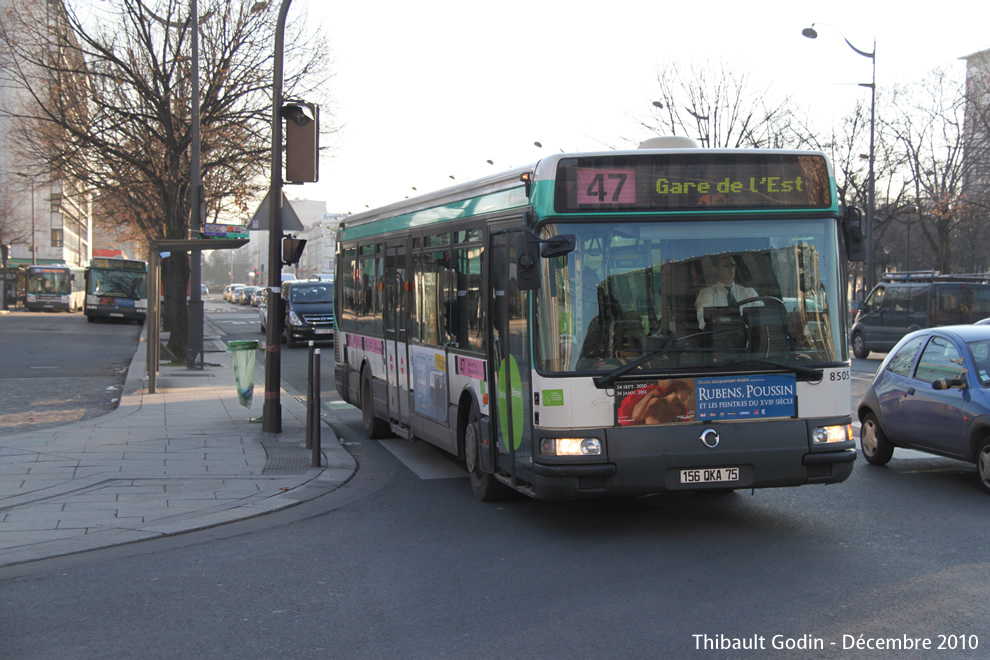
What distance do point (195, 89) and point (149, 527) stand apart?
57.4ft

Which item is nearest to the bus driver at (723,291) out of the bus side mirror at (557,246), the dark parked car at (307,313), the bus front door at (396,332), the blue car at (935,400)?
the bus side mirror at (557,246)

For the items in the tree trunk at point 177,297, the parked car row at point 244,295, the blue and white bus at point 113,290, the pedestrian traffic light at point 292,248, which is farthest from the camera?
the parked car row at point 244,295

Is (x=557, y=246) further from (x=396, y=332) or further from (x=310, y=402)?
(x=310, y=402)

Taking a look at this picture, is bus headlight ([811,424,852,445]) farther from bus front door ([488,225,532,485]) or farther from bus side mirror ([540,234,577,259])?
bus side mirror ([540,234,577,259])

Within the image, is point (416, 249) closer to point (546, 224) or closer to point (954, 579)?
point (546, 224)

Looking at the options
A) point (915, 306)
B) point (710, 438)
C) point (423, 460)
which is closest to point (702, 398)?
point (710, 438)

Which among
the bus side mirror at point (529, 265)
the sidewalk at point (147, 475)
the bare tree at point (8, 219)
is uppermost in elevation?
the bare tree at point (8, 219)

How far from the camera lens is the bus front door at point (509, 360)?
725 centimetres

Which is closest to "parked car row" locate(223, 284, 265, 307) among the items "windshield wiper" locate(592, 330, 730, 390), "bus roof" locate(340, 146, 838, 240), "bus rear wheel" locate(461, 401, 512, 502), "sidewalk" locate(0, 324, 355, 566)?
"sidewalk" locate(0, 324, 355, 566)

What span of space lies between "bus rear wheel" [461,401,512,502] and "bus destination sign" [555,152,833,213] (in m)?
2.26

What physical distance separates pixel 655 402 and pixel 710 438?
1.53 feet

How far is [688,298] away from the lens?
22.8 ft

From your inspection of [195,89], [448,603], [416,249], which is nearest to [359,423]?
[416,249]

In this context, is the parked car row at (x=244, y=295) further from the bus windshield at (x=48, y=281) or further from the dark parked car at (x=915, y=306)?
the dark parked car at (x=915, y=306)
